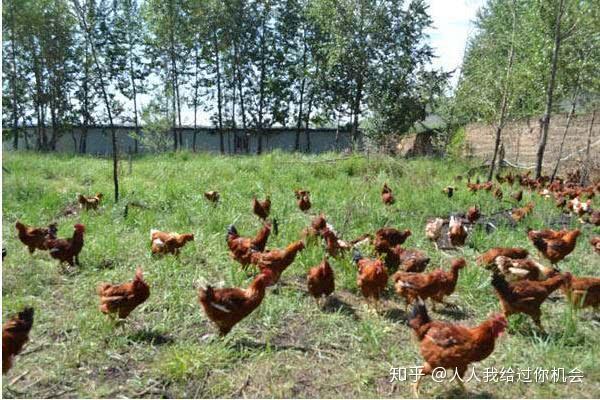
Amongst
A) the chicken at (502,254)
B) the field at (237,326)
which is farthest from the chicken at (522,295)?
the chicken at (502,254)

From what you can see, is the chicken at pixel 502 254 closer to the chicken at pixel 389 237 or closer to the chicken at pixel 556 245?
the chicken at pixel 556 245

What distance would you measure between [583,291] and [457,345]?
1612 millimetres

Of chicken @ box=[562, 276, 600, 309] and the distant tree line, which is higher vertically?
the distant tree line

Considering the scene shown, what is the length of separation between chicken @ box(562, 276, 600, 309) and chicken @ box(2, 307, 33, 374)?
12.4 feet

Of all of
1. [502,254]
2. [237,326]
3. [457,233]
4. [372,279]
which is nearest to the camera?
[237,326]

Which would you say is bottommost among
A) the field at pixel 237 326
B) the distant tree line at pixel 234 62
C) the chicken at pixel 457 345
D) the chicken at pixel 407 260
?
the field at pixel 237 326

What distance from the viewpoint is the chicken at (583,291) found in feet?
12.3

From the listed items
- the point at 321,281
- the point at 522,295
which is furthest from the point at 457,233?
the point at 321,281

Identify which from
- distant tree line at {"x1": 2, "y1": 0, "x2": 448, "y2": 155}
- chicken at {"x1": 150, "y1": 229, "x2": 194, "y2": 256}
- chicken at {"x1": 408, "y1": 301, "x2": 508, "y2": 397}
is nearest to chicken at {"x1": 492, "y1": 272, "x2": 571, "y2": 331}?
chicken at {"x1": 408, "y1": 301, "x2": 508, "y2": 397}

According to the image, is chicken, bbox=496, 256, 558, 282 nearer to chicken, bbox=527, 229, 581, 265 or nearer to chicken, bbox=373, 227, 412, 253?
chicken, bbox=527, 229, 581, 265

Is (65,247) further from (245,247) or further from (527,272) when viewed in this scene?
(527,272)

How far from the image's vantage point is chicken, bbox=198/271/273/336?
132 inches

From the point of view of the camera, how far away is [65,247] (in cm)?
483

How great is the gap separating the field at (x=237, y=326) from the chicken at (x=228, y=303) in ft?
0.53
